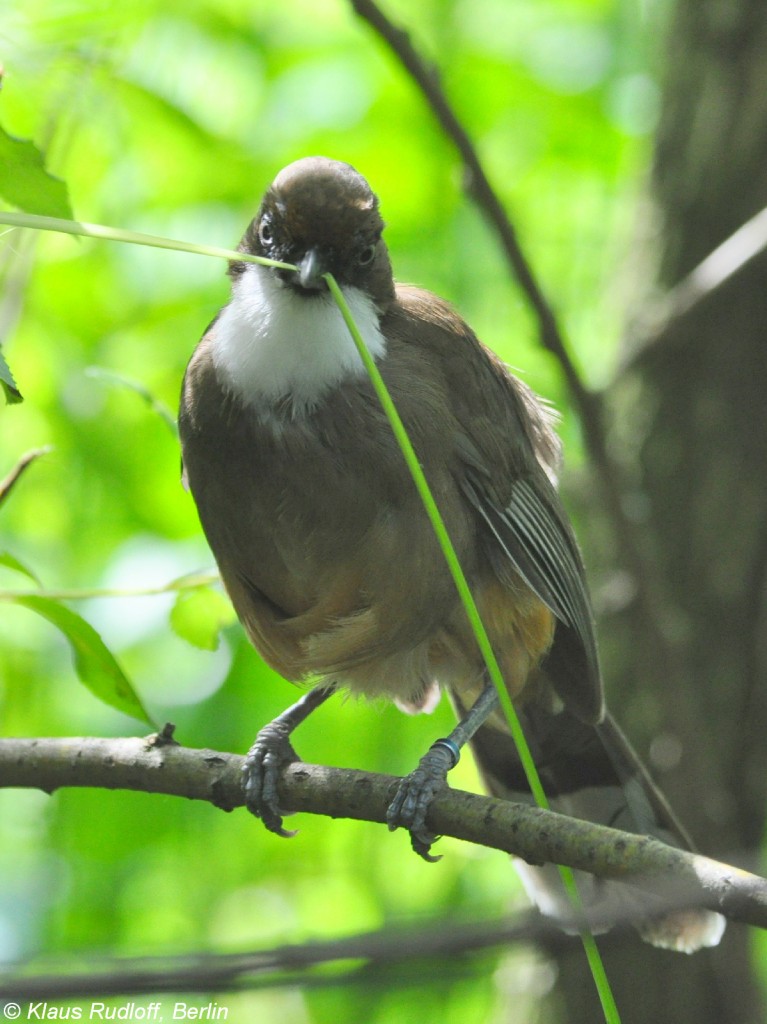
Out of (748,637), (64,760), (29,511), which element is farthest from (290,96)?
(64,760)

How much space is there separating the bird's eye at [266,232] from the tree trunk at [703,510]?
229cm

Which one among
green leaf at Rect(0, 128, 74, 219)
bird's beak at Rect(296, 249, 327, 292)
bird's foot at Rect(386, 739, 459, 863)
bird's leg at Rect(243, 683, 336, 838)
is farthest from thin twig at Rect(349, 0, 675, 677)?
green leaf at Rect(0, 128, 74, 219)

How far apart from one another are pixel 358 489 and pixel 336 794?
900mm

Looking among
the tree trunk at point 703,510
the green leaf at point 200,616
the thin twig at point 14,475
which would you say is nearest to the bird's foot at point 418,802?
the green leaf at point 200,616

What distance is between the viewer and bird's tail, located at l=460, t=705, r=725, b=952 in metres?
4.35

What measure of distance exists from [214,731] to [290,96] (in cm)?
313

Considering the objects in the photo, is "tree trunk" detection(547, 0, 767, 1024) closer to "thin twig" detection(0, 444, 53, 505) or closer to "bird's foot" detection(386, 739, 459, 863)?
"bird's foot" detection(386, 739, 459, 863)

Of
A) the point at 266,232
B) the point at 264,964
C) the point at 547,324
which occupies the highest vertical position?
the point at 547,324

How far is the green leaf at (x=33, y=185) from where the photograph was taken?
2076mm

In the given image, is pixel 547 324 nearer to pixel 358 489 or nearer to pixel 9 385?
pixel 358 489

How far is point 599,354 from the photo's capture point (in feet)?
22.3

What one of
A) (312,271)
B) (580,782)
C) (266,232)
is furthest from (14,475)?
(580,782)

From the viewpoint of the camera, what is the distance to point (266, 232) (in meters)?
3.47

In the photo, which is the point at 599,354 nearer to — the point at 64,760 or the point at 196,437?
the point at 196,437
